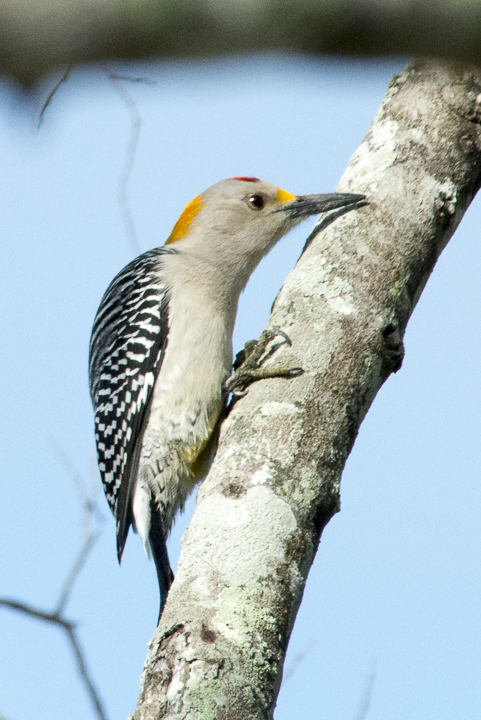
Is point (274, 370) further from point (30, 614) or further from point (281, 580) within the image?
point (30, 614)

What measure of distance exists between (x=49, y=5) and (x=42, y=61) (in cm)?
5

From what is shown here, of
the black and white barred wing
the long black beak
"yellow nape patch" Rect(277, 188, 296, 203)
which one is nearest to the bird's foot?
the long black beak

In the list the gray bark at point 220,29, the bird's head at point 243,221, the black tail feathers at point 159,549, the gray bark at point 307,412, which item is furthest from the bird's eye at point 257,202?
the gray bark at point 220,29

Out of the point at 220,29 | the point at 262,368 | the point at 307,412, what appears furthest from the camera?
the point at 262,368

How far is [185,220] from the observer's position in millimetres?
5781

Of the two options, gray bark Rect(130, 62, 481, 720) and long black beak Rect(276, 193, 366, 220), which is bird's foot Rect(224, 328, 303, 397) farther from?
long black beak Rect(276, 193, 366, 220)

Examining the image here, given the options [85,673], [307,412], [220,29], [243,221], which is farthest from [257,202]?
[220,29]

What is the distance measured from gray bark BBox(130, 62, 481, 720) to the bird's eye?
1591mm

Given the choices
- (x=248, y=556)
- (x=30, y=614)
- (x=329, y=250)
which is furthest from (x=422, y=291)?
(x=30, y=614)

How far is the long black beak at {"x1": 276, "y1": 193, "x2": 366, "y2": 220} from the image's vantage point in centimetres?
355

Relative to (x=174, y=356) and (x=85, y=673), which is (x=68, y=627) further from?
(x=174, y=356)

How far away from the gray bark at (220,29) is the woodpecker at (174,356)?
10.4 feet

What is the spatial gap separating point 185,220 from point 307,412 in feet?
10.5

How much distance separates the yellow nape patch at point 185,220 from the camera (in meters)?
5.64
